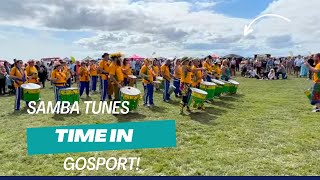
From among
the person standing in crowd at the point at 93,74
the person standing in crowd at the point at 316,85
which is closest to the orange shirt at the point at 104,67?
the person standing in crowd at the point at 93,74

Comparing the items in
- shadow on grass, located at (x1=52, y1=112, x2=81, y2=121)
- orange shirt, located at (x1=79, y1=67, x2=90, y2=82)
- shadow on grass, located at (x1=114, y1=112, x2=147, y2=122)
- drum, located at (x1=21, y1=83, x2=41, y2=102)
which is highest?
orange shirt, located at (x1=79, y1=67, x2=90, y2=82)

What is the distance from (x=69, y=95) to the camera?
37.9 feet

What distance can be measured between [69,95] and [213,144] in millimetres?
5821

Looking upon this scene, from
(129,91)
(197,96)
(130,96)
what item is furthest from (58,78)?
(197,96)

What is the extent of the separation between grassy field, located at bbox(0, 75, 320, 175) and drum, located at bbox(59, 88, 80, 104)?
2.46ft

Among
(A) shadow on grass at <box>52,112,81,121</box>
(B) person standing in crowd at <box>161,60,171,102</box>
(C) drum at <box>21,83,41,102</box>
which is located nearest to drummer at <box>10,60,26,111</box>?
(C) drum at <box>21,83,41,102</box>

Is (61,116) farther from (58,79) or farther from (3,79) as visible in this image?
(3,79)

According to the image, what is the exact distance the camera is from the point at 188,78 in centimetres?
1136

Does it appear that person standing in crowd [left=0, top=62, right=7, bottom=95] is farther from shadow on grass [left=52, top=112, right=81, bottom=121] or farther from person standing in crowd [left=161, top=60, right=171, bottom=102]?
person standing in crowd [left=161, top=60, right=171, bottom=102]

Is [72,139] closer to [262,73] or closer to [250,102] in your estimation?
[250,102]

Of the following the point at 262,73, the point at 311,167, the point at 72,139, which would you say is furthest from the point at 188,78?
the point at 262,73

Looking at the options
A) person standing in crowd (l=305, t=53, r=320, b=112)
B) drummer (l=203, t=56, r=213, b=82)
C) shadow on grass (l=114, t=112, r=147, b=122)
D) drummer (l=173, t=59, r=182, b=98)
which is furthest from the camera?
drummer (l=203, t=56, r=213, b=82)

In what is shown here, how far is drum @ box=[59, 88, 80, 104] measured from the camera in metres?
11.4

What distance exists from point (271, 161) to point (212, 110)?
559 cm
